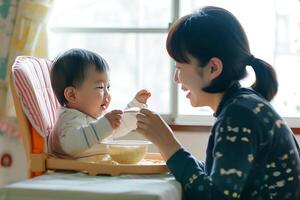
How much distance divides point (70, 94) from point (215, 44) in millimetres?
539

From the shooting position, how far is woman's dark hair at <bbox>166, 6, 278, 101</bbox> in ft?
4.08

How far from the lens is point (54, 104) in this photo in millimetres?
1731

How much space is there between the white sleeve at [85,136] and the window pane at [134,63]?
1.22 m

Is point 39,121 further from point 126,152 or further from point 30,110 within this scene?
point 126,152

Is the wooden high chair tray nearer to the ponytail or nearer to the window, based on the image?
the ponytail

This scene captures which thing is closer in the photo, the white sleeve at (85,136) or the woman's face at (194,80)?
Answer: the woman's face at (194,80)

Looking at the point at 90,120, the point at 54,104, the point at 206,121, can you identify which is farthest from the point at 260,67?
the point at 206,121

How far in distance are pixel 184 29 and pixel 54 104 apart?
642mm

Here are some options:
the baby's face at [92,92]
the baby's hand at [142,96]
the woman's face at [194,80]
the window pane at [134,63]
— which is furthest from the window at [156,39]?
the woman's face at [194,80]

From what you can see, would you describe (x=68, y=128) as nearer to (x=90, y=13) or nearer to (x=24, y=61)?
(x=24, y=61)

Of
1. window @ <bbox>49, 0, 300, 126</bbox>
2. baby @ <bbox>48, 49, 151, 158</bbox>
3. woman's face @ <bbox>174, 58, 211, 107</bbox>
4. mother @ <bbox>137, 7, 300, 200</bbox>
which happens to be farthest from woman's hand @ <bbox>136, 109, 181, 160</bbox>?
window @ <bbox>49, 0, 300, 126</bbox>

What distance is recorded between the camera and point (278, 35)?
254 centimetres

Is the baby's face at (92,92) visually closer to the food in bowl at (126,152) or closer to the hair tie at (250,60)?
the food in bowl at (126,152)

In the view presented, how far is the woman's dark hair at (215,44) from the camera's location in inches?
48.9
